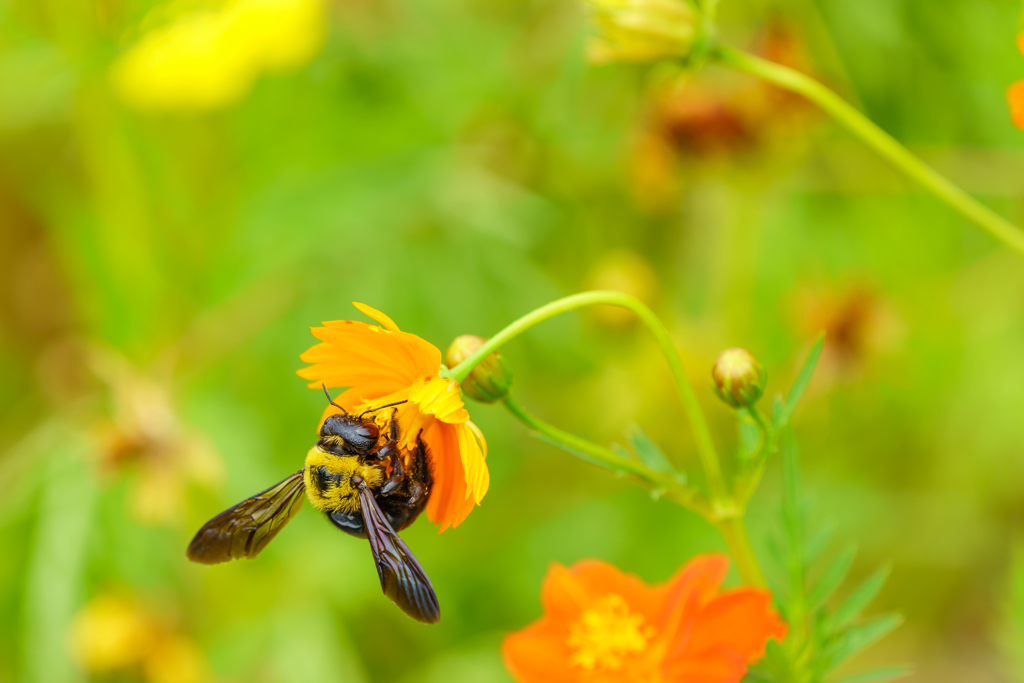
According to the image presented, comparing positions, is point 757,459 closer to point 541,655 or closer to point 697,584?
point 697,584

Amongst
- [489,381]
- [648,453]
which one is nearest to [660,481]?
[648,453]

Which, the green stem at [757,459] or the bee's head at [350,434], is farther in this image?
the bee's head at [350,434]

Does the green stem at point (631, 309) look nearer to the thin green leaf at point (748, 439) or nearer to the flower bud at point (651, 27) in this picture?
the thin green leaf at point (748, 439)

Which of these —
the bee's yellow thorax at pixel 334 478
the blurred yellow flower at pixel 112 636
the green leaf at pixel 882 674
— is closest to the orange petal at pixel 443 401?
the bee's yellow thorax at pixel 334 478

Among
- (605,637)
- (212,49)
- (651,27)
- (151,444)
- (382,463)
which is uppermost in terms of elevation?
(212,49)

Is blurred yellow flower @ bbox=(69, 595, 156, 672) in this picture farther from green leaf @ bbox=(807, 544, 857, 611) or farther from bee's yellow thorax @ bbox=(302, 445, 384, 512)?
green leaf @ bbox=(807, 544, 857, 611)

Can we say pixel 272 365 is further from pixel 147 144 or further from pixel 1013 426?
pixel 1013 426

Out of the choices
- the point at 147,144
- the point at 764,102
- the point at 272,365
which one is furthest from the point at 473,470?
the point at 147,144
